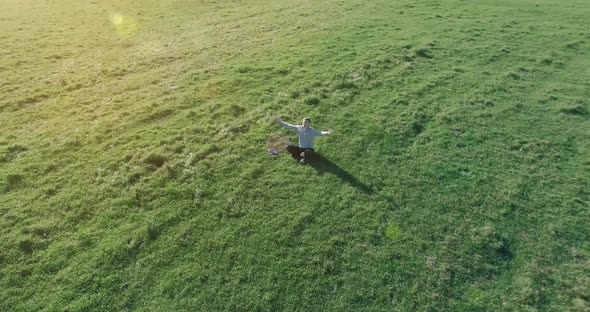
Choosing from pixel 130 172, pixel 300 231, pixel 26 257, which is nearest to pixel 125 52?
pixel 130 172

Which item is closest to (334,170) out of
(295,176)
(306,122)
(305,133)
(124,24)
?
(295,176)

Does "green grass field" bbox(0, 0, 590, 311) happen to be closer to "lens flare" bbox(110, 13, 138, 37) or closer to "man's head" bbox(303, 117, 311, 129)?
"man's head" bbox(303, 117, 311, 129)

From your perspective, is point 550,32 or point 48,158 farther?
point 550,32

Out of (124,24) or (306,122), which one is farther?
(124,24)

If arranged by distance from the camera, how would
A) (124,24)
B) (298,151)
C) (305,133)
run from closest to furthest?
(305,133)
(298,151)
(124,24)

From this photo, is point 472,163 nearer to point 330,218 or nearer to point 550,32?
point 330,218

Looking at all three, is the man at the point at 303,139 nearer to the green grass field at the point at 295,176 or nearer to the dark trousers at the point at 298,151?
the dark trousers at the point at 298,151

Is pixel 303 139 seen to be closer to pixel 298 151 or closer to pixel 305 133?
pixel 305 133
